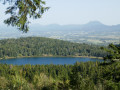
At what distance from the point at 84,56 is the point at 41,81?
14868 centimetres

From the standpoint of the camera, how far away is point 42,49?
17050cm

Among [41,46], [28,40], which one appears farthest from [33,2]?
[28,40]

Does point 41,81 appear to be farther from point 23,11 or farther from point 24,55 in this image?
point 24,55

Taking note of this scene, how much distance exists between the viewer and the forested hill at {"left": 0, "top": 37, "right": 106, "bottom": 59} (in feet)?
490

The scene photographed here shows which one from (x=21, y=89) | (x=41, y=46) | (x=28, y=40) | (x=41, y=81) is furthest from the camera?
(x=28, y=40)

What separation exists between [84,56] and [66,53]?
19136 mm

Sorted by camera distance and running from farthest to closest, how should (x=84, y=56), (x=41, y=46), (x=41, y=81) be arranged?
1. (x=41, y=46)
2. (x=84, y=56)
3. (x=41, y=81)

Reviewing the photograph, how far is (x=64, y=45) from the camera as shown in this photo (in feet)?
611

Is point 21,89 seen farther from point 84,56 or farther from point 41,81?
point 84,56

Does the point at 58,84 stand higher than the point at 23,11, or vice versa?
the point at 23,11

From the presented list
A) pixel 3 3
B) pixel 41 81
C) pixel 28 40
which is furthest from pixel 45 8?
pixel 28 40

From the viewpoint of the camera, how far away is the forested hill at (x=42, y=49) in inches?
5882

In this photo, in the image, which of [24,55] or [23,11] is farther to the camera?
[24,55]

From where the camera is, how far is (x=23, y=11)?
8.23 meters
